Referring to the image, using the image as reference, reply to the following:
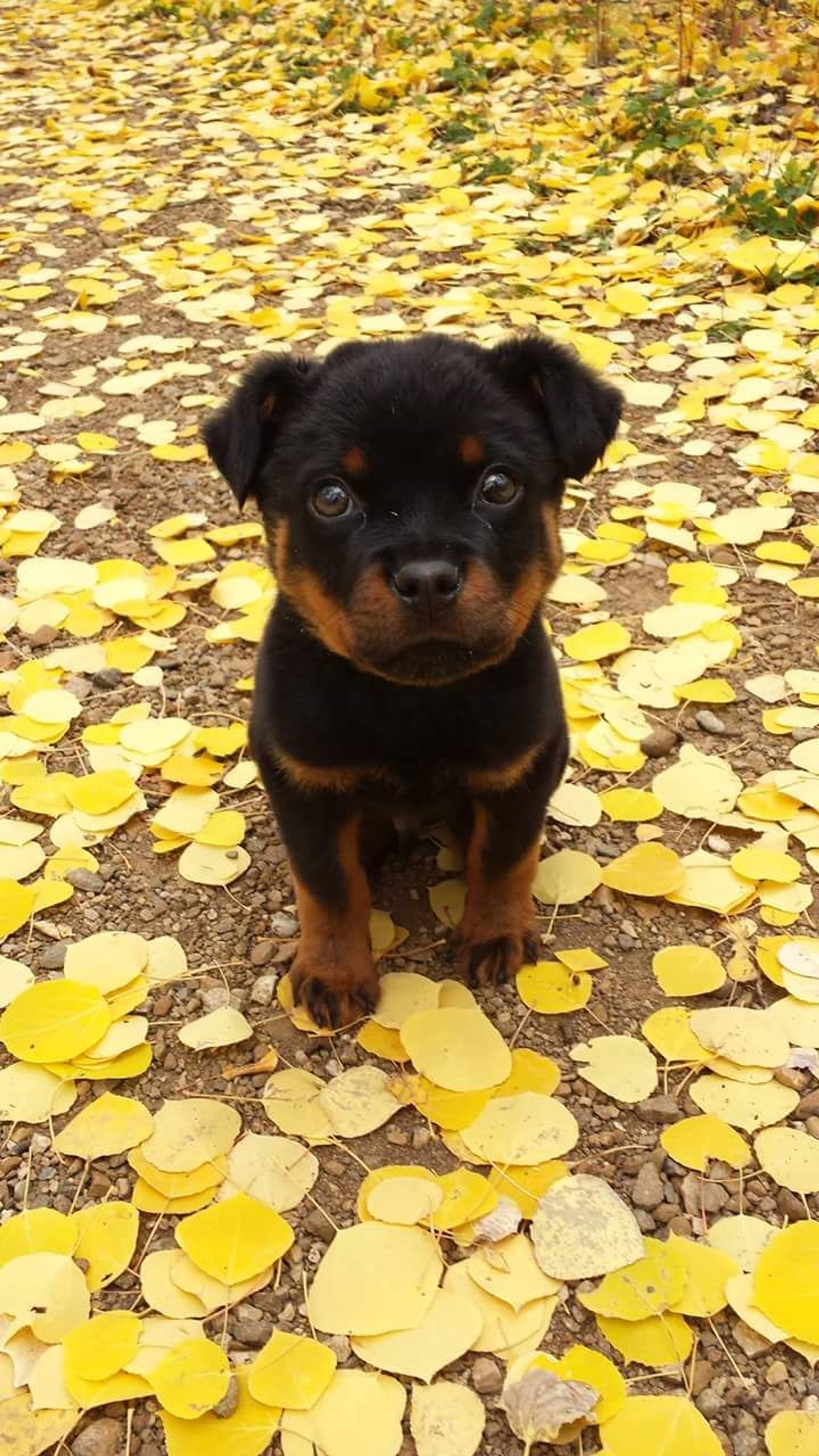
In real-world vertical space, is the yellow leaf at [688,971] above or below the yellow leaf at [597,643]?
below

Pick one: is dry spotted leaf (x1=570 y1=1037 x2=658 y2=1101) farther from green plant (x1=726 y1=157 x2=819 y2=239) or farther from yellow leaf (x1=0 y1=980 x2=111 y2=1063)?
green plant (x1=726 y1=157 x2=819 y2=239)

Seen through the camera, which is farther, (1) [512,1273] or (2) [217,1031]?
(2) [217,1031]

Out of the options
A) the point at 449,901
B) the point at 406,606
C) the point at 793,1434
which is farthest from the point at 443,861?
the point at 793,1434

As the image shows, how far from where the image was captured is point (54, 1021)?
274cm

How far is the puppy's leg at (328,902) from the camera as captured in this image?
2646mm

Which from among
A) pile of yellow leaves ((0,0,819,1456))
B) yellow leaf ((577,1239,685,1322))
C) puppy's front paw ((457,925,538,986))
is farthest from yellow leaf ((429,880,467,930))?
yellow leaf ((577,1239,685,1322))

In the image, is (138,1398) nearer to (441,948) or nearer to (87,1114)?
(87,1114)

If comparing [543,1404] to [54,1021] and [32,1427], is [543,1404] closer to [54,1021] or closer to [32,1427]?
[32,1427]

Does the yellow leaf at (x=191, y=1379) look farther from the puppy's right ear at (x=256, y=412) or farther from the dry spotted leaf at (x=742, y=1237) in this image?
the puppy's right ear at (x=256, y=412)

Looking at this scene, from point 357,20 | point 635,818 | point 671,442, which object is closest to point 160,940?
point 635,818

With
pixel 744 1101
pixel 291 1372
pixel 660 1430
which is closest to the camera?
pixel 660 1430

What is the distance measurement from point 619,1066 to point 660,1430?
0.78m

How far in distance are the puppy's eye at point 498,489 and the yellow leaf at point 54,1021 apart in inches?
57.3

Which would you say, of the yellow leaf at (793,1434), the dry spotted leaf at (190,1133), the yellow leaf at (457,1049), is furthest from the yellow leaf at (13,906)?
the yellow leaf at (793,1434)
